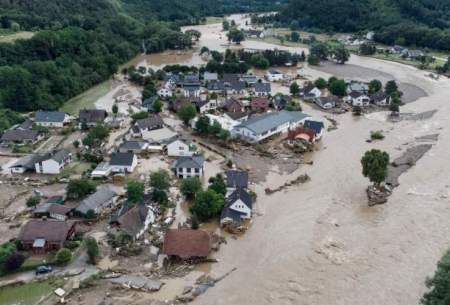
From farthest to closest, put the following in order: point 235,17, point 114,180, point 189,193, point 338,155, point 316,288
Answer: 1. point 235,17
2. point 338,155
3. point 114,180
4. point 189,193
5. point 316,288

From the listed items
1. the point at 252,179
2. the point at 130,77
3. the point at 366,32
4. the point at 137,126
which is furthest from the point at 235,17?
the point at 252,179

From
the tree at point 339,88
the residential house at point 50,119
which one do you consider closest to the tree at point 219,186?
the residential house at point 50,119

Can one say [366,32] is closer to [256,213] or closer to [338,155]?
[338,155]

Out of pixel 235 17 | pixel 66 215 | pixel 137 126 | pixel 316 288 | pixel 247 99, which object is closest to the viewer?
pixel 316 288

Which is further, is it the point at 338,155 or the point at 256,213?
the point at 338,155

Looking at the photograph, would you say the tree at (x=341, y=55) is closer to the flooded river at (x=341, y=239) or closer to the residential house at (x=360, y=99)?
the residential house at (x=360, y=99)

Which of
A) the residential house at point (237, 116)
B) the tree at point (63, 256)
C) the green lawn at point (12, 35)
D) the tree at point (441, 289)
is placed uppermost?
the green lawn at point (12, 35)
